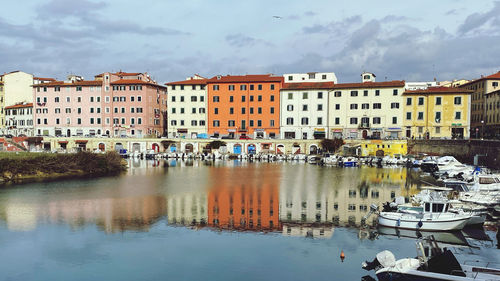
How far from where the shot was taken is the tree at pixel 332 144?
70125 mm

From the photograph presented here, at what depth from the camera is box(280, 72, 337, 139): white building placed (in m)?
76.4

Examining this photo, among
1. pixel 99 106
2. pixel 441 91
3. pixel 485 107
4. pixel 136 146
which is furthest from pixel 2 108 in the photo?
pixel 485 107

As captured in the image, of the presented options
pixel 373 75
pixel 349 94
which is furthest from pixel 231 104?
pixel 373 75

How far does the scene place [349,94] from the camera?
7444 centimetres

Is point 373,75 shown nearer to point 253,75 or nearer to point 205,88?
point 253,75

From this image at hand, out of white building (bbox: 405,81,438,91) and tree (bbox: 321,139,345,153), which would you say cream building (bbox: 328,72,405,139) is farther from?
white building (bbox: 405,81,438,91)

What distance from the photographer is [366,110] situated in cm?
7369

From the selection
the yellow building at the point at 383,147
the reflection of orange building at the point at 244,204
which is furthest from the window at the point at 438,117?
the reflection of orange building at the point at 244,204

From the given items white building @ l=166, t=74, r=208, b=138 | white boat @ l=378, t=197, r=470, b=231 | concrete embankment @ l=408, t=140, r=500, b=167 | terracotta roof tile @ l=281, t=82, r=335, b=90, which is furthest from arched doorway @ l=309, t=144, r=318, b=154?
white boat @ l=378, t=197, r=470, b=231

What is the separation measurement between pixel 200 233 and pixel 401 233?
1097 cm

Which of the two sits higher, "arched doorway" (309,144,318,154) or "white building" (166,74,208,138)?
"white building" (166,74,208,138)

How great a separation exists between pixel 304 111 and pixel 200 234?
2276 inches

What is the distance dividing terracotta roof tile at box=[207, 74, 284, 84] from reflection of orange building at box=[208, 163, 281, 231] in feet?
123

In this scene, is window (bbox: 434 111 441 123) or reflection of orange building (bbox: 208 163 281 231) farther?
window (bbox: 434 111 441 123)
